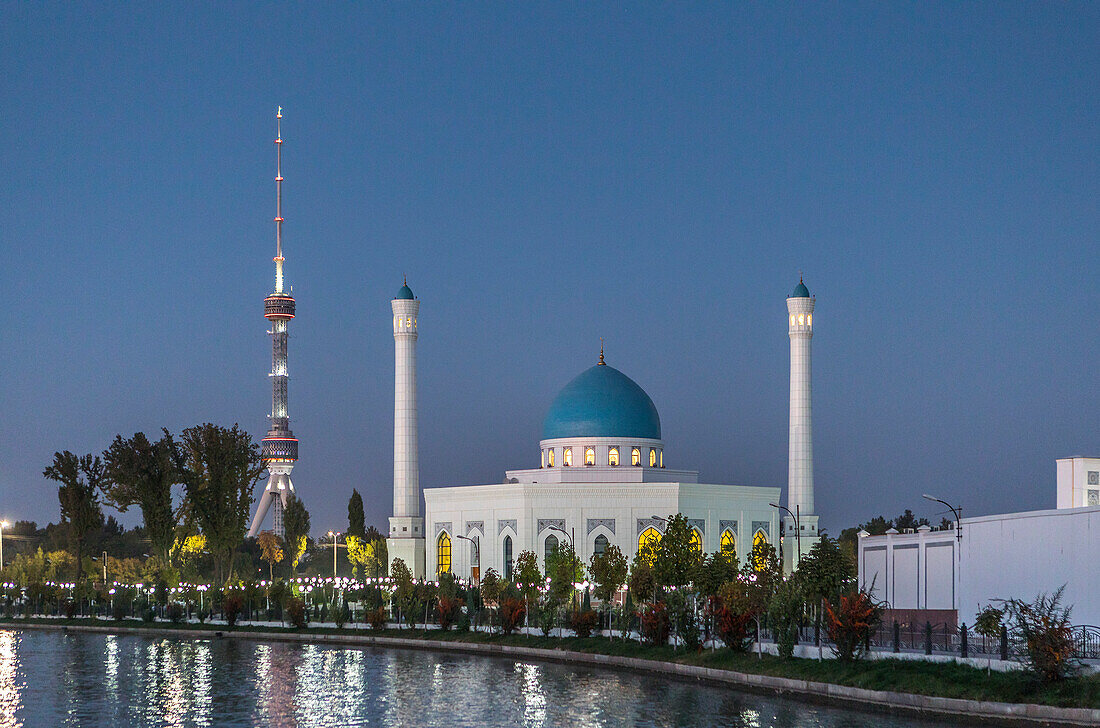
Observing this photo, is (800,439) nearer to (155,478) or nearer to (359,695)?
(155,478)

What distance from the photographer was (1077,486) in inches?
1508

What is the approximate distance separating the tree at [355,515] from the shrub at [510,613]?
1731 inches

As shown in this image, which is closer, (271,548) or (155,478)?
(155,478)

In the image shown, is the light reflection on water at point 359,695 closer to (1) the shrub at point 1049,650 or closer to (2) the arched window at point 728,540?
(1) the shrub at point 1049,650

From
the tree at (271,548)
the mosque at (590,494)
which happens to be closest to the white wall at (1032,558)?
the mosque at (590,494)

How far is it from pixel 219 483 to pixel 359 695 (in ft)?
103

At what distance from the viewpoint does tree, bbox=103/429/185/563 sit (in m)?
55.9

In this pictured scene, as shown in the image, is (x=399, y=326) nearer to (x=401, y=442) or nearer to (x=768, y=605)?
(x=401, y=442)

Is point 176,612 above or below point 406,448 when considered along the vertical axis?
below

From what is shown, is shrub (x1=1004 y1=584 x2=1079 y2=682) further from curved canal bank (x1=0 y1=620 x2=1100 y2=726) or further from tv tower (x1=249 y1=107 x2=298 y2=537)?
tv tower (x1=249 y1=107 x2=298 y2=537)

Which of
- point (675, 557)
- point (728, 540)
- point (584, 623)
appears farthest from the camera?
point (728, 540)

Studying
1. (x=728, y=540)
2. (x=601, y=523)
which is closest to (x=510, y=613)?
(x=601, y=523)

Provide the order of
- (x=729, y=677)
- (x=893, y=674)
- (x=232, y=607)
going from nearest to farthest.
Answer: (x=893, y=674)
(x=729, y=677)
(x=232, y=607)

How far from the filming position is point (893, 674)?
81.4 ft
